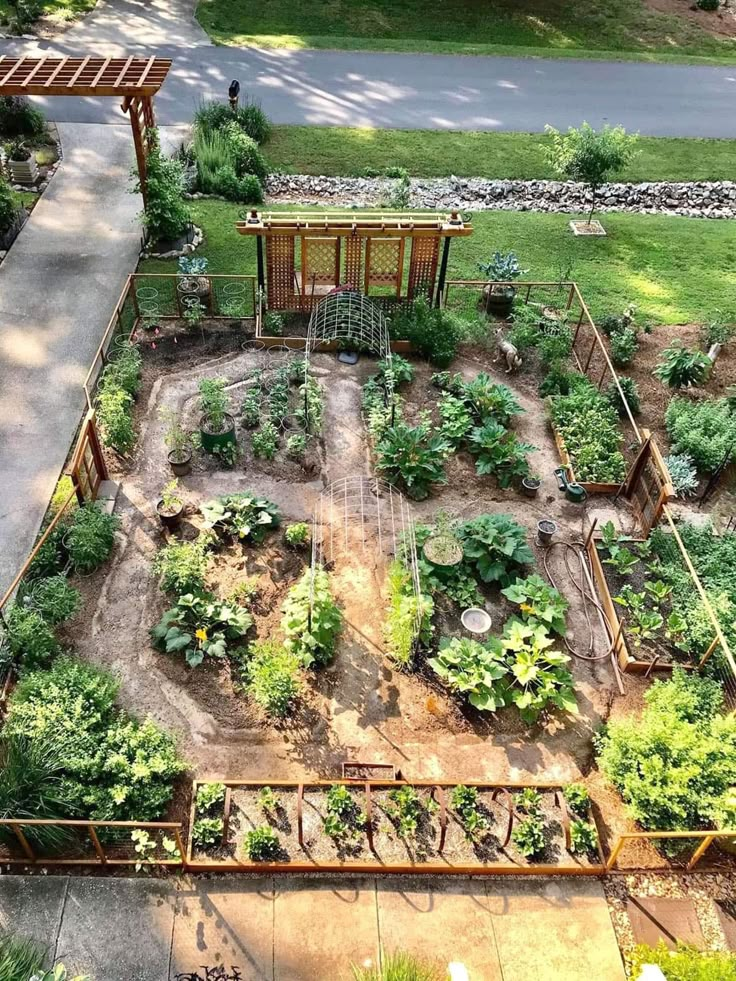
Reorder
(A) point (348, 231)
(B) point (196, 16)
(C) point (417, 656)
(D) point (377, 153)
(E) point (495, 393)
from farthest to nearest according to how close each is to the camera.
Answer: (B) point (196, 16) → (D) point (377, 153) → (A) point (348, 231) → (E) point (495, 393) → (C) point (417, 656)

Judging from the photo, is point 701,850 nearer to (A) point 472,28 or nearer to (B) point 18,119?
(B) point 18,119

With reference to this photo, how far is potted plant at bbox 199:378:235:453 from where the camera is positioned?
11227mm

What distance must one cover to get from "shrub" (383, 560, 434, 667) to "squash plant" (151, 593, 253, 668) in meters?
1.72

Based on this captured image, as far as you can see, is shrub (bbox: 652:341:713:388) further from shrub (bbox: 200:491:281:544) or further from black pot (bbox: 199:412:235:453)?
black pot (bbox: 199:412:235:453)

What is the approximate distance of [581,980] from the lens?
6562 millimetres

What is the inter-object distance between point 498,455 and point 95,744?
673cm

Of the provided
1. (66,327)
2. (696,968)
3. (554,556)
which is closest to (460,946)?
(696,968)

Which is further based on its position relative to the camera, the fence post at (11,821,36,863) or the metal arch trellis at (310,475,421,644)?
the metal arch trellis at (310,475,421,644)

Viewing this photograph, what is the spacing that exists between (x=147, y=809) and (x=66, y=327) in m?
9.25

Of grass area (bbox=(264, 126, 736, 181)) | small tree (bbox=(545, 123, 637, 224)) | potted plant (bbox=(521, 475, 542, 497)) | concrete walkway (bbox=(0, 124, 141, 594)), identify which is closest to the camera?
concrete walkway (bbox=(0, 124, 141, 594))

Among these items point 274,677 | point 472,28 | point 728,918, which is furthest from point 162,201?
point 472,28

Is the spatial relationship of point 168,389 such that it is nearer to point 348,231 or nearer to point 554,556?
point 348,231

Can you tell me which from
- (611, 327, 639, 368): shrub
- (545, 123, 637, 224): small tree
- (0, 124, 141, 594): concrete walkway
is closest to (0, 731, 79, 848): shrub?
(0, 124, 141, 594): concrete walkway

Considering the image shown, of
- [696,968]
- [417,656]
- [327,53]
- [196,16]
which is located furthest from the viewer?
[196,16]
